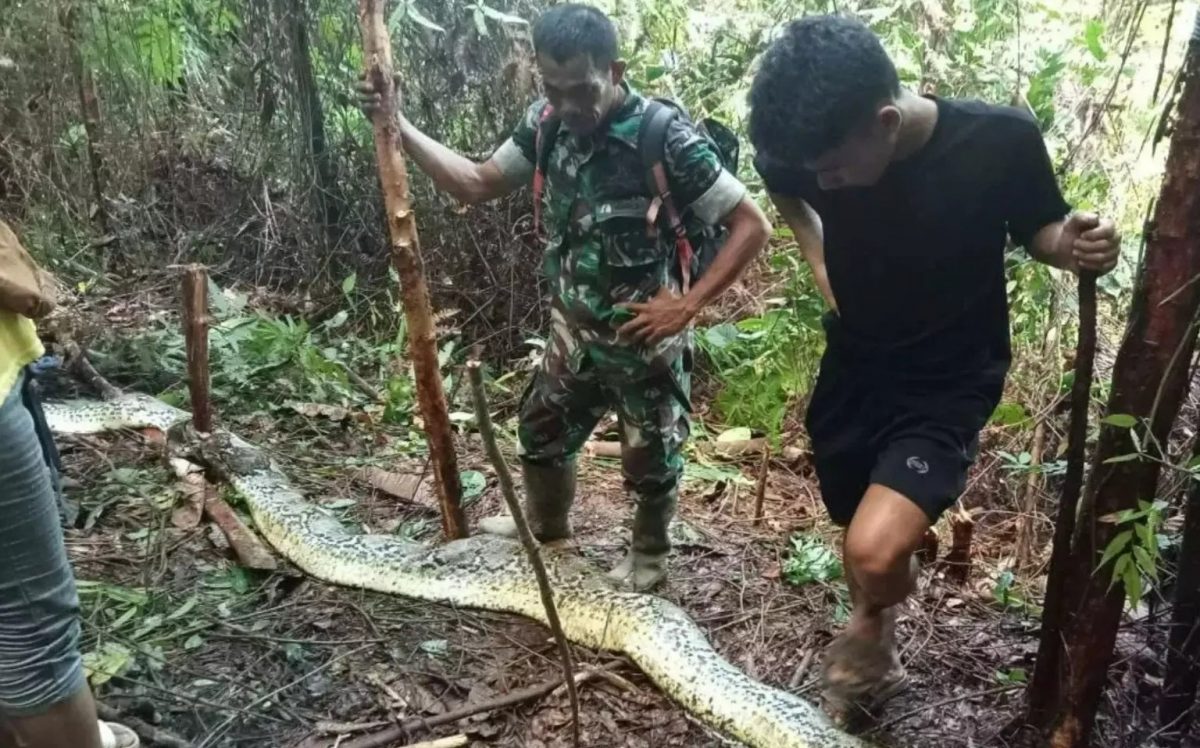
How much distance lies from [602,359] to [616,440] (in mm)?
2059

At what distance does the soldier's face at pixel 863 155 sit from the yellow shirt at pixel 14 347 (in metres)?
1.83

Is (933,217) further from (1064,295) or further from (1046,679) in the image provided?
(1064,295)

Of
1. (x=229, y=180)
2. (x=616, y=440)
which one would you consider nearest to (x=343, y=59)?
(x=229, y=180)

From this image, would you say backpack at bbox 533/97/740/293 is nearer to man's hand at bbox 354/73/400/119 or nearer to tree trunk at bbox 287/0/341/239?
man's hand at bbox 354/73/400/119

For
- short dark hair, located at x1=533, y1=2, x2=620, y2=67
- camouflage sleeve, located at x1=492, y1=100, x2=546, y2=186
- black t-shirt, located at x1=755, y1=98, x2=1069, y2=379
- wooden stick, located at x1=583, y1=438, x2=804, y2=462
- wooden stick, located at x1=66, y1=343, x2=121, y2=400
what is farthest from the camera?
wooden stick, located at x1=66, y1=343, x2=121, y2=400

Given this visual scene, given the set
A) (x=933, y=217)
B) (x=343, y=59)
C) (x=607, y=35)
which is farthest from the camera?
(x=343, y=59)

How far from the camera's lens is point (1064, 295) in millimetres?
4305

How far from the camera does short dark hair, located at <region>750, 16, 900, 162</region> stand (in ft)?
7.33

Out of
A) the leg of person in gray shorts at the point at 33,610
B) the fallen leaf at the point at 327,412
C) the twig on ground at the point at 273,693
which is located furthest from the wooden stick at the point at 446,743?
the fallen leaf at the point at 327,412

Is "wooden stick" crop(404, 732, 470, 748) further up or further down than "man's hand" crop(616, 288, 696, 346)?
further down

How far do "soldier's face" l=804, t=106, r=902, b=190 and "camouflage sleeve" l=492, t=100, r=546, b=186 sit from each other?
1.22 metres

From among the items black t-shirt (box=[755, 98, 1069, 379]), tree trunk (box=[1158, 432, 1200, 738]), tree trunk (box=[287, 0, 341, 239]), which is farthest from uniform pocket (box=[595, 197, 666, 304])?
tree trunk (box=[287, 0, 341, 239])

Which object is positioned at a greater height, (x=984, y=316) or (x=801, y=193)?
(x=801, y=193)

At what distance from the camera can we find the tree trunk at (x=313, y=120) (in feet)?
20.5
